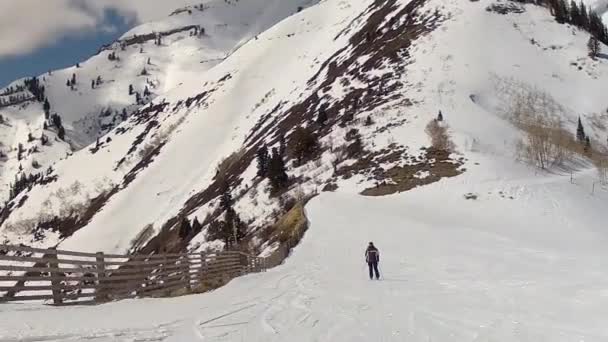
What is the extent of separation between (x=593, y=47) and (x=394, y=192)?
6364cm

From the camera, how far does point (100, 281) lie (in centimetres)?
1745

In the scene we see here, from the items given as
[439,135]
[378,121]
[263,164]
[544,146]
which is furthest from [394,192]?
[263,164]

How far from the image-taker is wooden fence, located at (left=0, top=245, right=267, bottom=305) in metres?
14.8

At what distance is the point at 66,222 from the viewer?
186 m

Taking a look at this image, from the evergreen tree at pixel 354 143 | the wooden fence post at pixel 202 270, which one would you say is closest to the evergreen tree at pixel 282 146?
the evergreen tree at pixel 354 143

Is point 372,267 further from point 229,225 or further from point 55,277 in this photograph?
point 229,225

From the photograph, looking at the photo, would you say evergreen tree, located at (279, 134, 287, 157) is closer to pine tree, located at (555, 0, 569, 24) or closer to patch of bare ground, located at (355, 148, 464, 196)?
patch of bare ground, located at (355, 148, 464, 196)

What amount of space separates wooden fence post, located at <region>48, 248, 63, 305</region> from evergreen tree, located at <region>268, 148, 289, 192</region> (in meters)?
67.6

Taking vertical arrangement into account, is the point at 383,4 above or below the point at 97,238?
above

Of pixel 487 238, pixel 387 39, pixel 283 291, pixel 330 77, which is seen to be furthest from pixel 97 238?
pixel 283 291

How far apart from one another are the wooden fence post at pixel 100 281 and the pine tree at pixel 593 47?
4078 inches

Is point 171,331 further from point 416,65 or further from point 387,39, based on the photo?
point 387,39

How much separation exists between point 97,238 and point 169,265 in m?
125

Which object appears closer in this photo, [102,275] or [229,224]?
[102,275]
